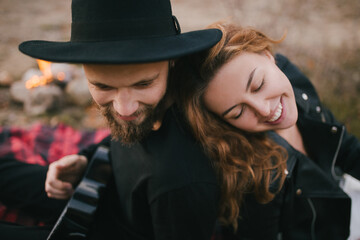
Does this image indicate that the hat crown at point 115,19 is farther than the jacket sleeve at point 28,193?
No

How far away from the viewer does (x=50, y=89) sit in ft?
15.7

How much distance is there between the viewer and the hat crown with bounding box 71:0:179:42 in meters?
1.21

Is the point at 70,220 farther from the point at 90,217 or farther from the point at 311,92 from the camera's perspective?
the point at 311,92

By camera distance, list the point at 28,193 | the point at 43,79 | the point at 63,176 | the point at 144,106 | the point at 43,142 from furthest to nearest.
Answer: the point at 43,79, the point at 43,142, the point at 28,193, the point at 63,176, the point at 144,106

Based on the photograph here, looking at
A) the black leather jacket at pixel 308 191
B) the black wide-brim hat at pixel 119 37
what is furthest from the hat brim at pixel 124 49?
the black leather jacket at pixel 308 191

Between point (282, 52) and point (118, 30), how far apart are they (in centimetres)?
419

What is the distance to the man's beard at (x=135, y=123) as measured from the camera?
1459 mm

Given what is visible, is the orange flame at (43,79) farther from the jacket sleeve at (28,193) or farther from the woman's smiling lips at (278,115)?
the woman's smiling lips at (278,115)

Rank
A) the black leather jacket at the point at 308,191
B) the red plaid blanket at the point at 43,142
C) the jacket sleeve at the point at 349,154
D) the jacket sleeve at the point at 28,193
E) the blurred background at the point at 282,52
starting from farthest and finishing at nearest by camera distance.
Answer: the blurred background at the point at 282,52
the red plaid blanket at the point at 43,142
the jacket sleeve at the point at 28,193
the jacket sleeve at the point at 349,154
the black leather jacket at the point at 308,191

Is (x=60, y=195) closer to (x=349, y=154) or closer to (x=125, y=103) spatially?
(x=125, y=103)

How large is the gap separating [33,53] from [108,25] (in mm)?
384

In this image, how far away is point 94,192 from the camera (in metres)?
2.01

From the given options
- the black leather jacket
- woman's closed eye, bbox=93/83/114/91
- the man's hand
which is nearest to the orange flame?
the man's hand

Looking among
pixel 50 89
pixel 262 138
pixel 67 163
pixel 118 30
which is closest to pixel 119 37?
pixel 118 30
